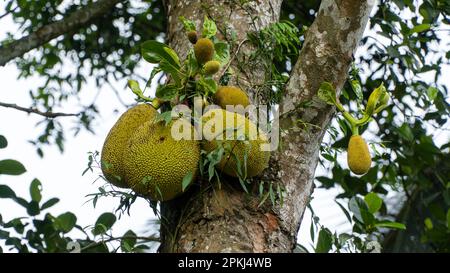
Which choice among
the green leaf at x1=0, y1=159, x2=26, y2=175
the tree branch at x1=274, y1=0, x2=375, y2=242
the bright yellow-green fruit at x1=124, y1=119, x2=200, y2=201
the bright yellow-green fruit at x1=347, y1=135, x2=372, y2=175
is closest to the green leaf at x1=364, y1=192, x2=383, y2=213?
the tree branch at x1=274, y1=0, x2=375, y2=242

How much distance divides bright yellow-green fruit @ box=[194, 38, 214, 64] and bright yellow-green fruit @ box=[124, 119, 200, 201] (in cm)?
13

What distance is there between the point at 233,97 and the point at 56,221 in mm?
1223

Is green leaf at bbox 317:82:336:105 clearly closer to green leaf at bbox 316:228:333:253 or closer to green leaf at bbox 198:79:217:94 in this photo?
green leaf at bbox 198:79:217:94

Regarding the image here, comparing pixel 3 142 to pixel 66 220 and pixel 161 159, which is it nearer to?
pixel 66 220

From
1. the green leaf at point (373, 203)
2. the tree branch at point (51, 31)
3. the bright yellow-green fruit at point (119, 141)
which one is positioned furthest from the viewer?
the tree branch at point (51, 31)

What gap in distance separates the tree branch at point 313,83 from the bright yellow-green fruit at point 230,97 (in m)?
0.10

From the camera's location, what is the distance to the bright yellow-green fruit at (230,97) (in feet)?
4.89

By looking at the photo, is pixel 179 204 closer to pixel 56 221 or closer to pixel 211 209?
pixel 211 209

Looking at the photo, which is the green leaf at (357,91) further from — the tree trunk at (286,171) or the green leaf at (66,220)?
the green leaf at (66,220)

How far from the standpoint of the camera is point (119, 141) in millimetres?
1495

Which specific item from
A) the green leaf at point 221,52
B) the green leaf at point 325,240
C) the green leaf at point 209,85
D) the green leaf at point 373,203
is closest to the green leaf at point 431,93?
the green leaf at point 373,203

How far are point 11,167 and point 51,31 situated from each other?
558mm

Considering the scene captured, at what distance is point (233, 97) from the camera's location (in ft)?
4.90

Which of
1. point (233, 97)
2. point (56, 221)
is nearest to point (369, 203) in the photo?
point (233, 97)
